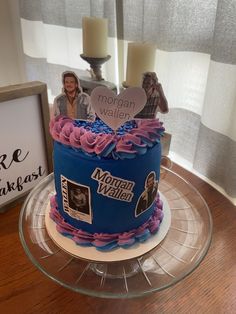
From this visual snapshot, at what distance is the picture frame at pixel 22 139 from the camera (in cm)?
64

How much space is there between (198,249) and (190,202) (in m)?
0.16

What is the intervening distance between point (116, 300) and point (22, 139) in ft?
1.35

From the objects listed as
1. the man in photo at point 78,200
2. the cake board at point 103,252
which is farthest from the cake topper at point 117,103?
the cake board at point 103,252

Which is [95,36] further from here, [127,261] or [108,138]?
[127,261]

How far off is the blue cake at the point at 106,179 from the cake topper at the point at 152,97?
0.06 feet

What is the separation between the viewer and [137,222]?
1.85 ft

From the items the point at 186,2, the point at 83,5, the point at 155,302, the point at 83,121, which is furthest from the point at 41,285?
the point at 83,5

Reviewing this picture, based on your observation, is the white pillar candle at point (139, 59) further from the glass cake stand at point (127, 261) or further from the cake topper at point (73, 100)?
the glass cake stand at point (127, 261)

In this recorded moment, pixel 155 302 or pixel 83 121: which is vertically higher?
pixel 83 121

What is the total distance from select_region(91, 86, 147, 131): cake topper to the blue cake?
0.03 metres

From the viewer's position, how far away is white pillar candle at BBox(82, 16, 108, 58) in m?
0.74

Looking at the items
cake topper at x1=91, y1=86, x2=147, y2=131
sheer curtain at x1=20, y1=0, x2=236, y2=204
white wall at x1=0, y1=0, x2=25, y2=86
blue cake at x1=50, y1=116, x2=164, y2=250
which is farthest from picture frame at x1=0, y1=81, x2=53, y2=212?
white wall at x1=0, y1=0, x2=25, y2=86

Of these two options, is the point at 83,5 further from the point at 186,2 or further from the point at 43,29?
the point at 186,2

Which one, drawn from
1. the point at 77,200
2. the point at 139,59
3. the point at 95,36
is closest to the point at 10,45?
the point at 95,36
